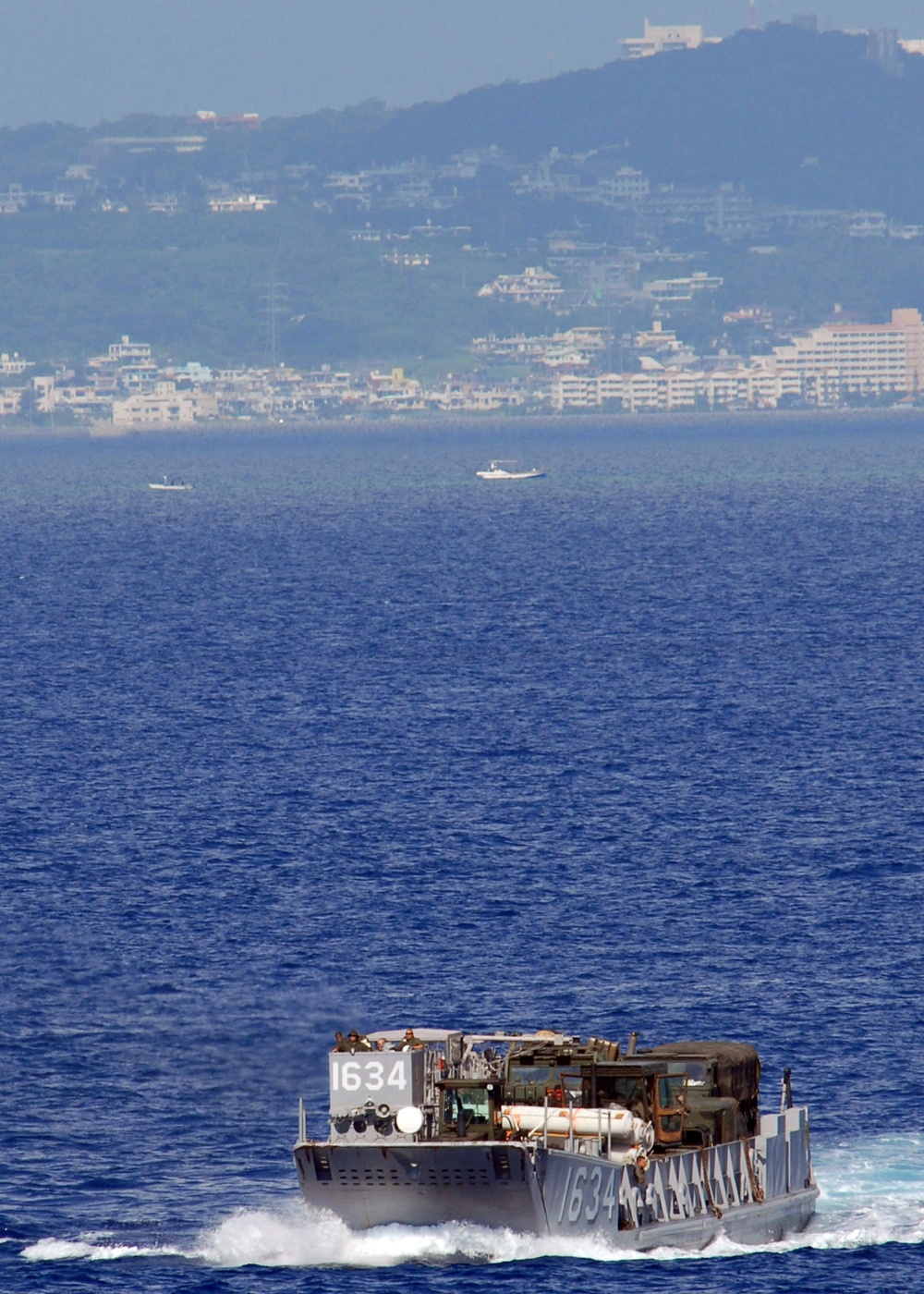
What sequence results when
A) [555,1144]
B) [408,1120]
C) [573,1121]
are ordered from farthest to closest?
[573,1121], [555,1144], [408,1120]

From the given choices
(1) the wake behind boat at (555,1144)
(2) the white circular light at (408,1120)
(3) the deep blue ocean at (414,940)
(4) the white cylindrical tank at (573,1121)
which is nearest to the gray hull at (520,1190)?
(1) the wake behind boat at (555,1144)

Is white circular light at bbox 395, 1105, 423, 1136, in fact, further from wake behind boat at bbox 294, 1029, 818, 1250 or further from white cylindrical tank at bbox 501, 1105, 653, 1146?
white cylindrical tank at bbox 501, 1105, 653, 1146

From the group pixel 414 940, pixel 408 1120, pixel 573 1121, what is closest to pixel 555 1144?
pixel 573 1121

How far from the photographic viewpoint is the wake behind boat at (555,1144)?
219 feet

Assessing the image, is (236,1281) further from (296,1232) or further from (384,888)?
(384,888)

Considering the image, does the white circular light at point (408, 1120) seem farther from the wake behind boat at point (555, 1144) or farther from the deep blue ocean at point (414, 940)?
the deep blue ocean at point (414, 940)

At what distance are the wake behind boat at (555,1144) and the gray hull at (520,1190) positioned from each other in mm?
38

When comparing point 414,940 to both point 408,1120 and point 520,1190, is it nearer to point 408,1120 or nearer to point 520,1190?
point 408,1120

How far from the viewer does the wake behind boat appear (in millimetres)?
66875

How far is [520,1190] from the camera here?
218 ft

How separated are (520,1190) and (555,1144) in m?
2.38

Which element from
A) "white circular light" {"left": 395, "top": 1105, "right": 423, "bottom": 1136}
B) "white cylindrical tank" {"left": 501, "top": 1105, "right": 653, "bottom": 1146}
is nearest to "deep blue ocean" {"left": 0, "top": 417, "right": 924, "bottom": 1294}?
"white cylindrical tank" {"left": 501, "top": 1105, "right": 653, "bottom": 1146}

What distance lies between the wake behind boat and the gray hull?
0.04m

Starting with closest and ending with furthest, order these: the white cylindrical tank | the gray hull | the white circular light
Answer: the gray hull → the white circular light → the white cylindrical tank
